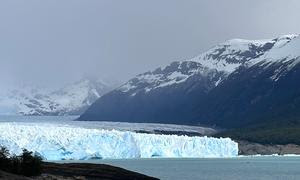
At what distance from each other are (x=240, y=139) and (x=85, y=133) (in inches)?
3102

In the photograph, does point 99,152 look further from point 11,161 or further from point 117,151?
point 11,161

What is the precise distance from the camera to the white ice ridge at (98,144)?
10254 centimetres

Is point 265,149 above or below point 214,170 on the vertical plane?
above

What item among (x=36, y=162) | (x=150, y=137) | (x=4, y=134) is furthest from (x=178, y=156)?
(x=36, y=162)

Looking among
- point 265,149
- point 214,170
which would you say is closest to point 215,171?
point 214,170

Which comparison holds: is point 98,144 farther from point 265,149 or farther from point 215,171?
point 265,149

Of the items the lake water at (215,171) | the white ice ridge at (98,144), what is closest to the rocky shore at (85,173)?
the lake water at (215,171)

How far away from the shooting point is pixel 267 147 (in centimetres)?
17312

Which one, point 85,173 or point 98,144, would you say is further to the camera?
point 98,144

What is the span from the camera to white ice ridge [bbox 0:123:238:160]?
336ft

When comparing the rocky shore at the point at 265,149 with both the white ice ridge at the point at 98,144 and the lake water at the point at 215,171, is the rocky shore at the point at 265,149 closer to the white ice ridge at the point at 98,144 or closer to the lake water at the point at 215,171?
the white ice ridge at the point at 98,144

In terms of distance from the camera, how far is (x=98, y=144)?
113688mm

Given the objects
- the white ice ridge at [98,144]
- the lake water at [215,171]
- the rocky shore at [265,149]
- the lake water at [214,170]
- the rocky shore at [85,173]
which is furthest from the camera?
the rocky shore at [265,149]

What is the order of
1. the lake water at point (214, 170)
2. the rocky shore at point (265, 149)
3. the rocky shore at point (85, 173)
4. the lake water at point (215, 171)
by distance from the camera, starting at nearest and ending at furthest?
the rocky shore at point (85, 173) → the lake water at point (215, 171) → the lake water at point (214, 170) → the rocky shore at point (265, 149)
